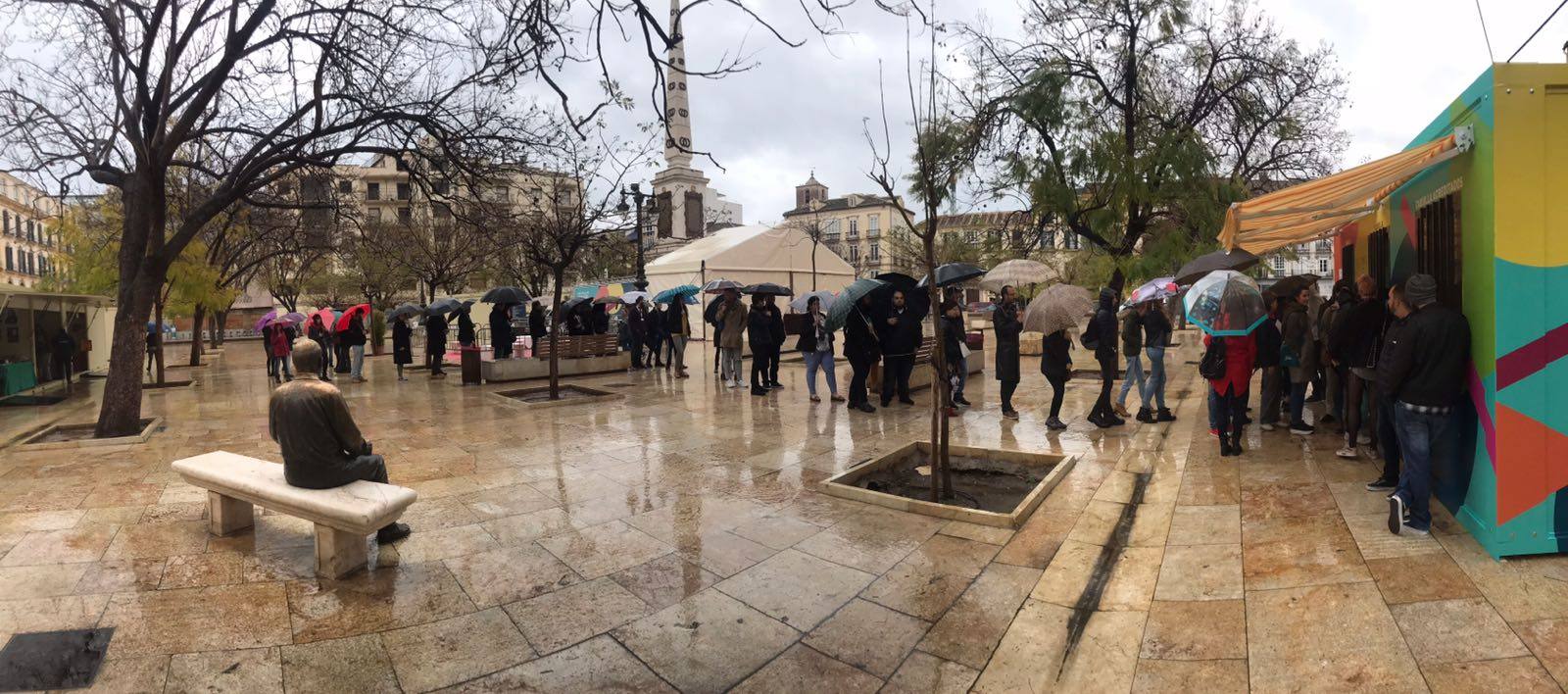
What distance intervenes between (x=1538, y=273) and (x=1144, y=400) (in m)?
4.96

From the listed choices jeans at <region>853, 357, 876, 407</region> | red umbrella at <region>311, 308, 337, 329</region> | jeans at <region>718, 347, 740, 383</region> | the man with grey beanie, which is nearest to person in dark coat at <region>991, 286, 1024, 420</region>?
jeans at <region>853, 357, 876, 407</region>

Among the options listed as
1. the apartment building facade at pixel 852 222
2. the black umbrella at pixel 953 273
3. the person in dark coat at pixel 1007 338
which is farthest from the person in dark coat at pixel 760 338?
the apartment building facade at pixel 852 222

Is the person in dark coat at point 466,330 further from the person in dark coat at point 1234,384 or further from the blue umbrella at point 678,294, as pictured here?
the person in dark coat at point 1234,384

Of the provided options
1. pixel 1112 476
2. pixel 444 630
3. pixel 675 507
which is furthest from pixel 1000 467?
pixel 444 630

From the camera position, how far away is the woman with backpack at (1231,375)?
6.69m

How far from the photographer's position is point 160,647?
3426 millimetres

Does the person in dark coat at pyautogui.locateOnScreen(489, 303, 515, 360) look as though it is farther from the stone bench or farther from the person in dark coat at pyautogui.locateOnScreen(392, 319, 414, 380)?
the stone bench

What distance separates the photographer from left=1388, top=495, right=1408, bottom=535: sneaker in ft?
14.1

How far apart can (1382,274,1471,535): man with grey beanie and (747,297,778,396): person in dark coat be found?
8280 millimetres

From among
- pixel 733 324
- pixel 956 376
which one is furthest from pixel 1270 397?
pixel 733 324

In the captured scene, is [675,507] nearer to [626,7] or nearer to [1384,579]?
[626,7]

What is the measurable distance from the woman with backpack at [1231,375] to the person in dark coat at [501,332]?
542 inches

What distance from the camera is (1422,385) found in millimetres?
4277

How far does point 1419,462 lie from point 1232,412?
2.40m
